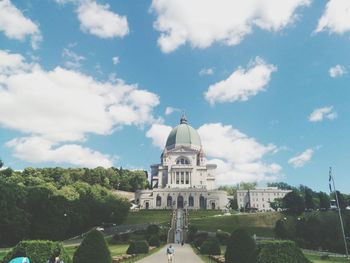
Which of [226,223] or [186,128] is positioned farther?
[186,128]

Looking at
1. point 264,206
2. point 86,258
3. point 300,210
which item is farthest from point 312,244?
point 264,206

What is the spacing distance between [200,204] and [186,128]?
3219 cm

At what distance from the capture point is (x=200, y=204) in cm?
11381

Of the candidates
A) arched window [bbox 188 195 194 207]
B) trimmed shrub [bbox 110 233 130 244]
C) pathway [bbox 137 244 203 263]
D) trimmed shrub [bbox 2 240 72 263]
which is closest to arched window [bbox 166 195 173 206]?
arched window [bbox 188 195 194 207]

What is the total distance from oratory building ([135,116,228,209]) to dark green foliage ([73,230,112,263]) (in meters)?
91.2

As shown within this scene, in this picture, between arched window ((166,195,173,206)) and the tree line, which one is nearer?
the tree line

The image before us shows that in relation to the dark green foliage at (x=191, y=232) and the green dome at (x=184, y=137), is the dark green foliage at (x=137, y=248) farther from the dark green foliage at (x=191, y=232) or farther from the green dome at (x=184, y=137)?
the green dome at (x=184, y=137)

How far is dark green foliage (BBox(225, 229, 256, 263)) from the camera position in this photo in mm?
24734

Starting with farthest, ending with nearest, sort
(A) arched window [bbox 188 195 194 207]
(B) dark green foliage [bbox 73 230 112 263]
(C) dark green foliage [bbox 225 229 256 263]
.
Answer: (A) arched window [bbox 188 195 194 207] → (C) dark green foliage [bbox 225 229 256 263] → (B) dark green foliage [bbox 73 230 112 263]

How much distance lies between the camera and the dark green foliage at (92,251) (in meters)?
20.3

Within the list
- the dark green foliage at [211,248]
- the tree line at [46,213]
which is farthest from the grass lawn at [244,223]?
the dark green foliage at [211,248]

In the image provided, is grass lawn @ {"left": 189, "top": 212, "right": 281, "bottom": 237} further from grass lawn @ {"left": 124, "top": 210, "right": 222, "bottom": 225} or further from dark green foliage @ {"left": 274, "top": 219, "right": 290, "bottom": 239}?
grass lawn @ {"left": 124, "top": 210, "right": 222, "bottom": 225}

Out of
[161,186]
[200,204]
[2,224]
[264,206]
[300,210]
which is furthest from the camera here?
[264,206]

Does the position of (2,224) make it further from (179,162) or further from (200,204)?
(179,162)
